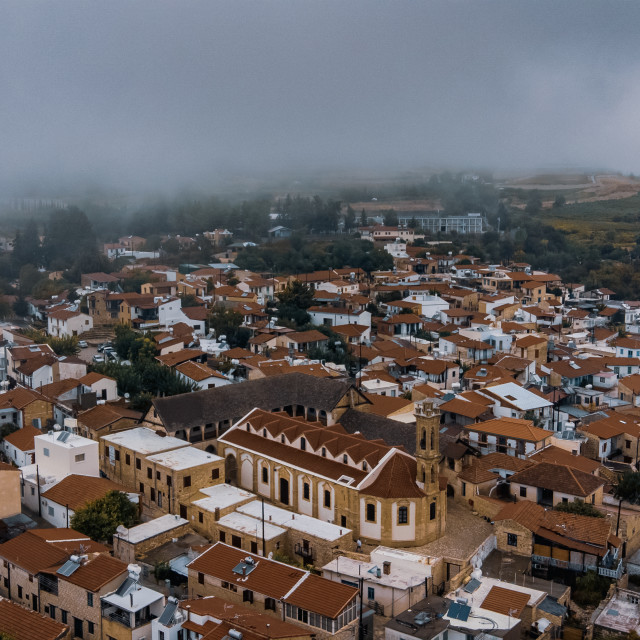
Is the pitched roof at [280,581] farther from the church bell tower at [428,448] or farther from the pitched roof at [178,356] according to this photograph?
the pitched roof at [178,356]

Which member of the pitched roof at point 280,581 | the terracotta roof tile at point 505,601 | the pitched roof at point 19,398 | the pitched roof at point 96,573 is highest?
the pitched roof at point 19,398

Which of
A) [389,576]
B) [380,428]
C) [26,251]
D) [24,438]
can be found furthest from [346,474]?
[26,251]

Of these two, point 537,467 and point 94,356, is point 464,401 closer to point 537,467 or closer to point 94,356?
point 537,467

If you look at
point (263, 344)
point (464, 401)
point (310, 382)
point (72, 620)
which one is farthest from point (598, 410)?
point (72, 620)

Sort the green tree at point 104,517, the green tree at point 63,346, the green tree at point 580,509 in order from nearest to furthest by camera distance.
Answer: the green tree at point 104,517 → the green tree at point 580,509 → the green tree at point 63,346

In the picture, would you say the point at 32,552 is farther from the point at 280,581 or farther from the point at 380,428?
the point at 380,428

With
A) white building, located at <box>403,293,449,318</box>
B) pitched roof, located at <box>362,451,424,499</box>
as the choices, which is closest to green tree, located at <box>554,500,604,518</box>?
pitched roof, located at <box>362,451,424,499</box>

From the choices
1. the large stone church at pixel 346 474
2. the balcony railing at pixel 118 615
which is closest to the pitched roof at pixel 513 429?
the large stone church at pixel 346 474
